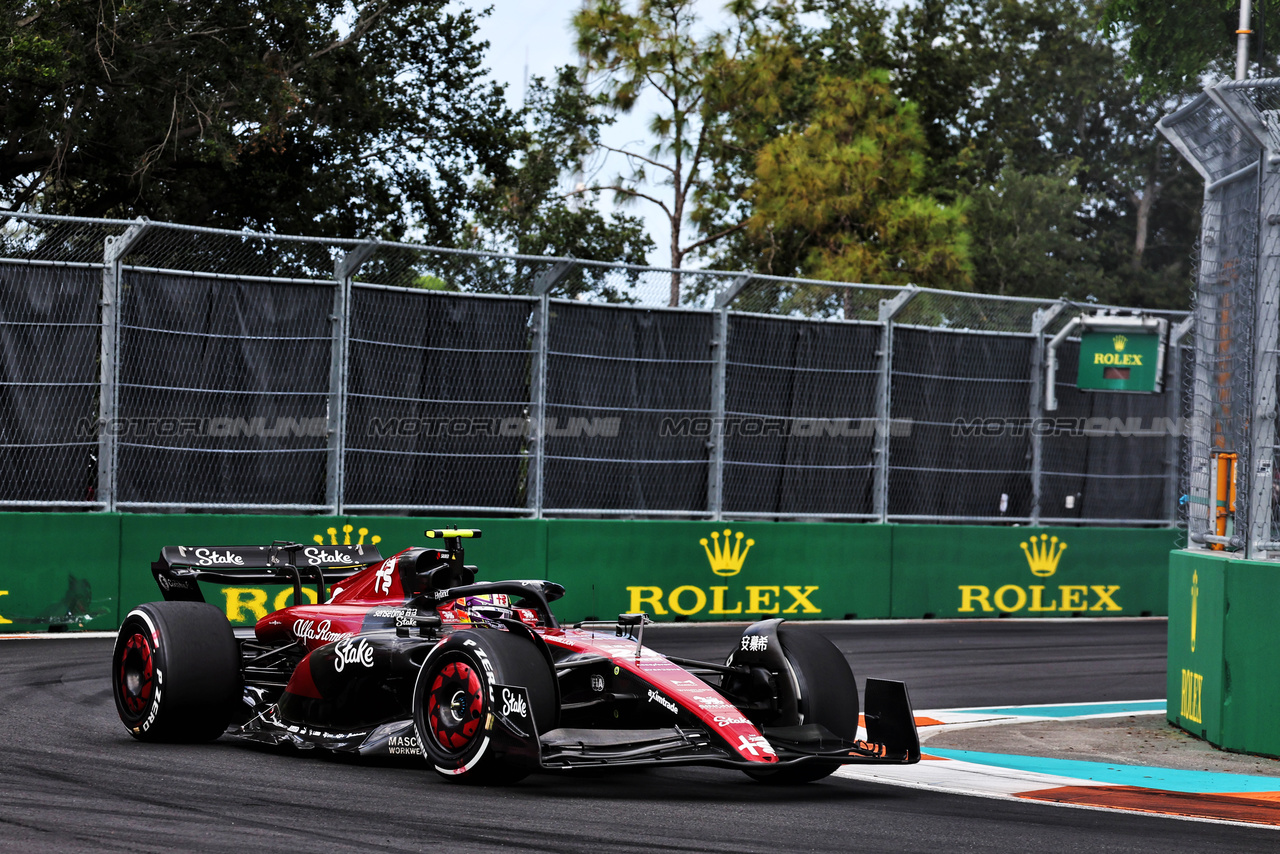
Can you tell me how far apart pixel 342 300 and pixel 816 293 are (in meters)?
5.27

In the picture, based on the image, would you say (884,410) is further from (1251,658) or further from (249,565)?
(249,565)

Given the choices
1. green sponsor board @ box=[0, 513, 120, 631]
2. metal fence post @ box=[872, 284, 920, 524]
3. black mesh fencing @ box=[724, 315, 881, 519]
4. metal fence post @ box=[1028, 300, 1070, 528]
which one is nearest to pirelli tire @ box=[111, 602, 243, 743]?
green sponsor board @ box=[0, 513, 120, 631]

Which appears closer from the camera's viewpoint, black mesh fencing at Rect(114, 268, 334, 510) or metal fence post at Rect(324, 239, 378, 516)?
black mesh fencing at Rect(114, 268, 334, 510)

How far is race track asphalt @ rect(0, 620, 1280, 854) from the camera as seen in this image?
18.0 ft

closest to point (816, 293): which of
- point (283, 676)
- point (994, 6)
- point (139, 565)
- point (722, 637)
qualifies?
point (722, 637)

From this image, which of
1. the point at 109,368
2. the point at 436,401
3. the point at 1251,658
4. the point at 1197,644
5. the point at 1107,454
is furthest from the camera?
the point at 1107,454

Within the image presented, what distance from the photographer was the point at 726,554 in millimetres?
15469

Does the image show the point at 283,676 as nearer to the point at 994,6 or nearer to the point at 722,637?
the point at 722,637

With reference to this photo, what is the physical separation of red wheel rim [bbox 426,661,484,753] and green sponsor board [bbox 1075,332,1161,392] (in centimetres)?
1226

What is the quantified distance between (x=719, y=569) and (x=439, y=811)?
959 cm

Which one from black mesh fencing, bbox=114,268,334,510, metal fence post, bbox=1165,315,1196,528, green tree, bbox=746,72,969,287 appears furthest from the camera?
green tree, bbox=746,72,969,287

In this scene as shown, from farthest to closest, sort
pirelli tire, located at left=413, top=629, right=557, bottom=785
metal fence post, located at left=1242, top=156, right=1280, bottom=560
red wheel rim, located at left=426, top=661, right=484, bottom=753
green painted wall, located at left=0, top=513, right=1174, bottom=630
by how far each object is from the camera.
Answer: green painted wall, located at left=0, top=513, right=1174, bottom=630
metal fence post, located at left=1242, top=156, right=1280, bottom=560
red wheel rim, located at left=426, top=661, right=484, bottom=753
pirelli tire, located at left=413, top=629, right=557, bottom=785

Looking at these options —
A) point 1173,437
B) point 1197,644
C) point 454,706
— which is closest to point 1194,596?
point 1197,644

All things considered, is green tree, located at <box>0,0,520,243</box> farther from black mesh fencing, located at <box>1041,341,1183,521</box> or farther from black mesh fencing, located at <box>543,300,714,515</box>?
black mesh fencing, located at <box>1041,341,1183,521</box>
